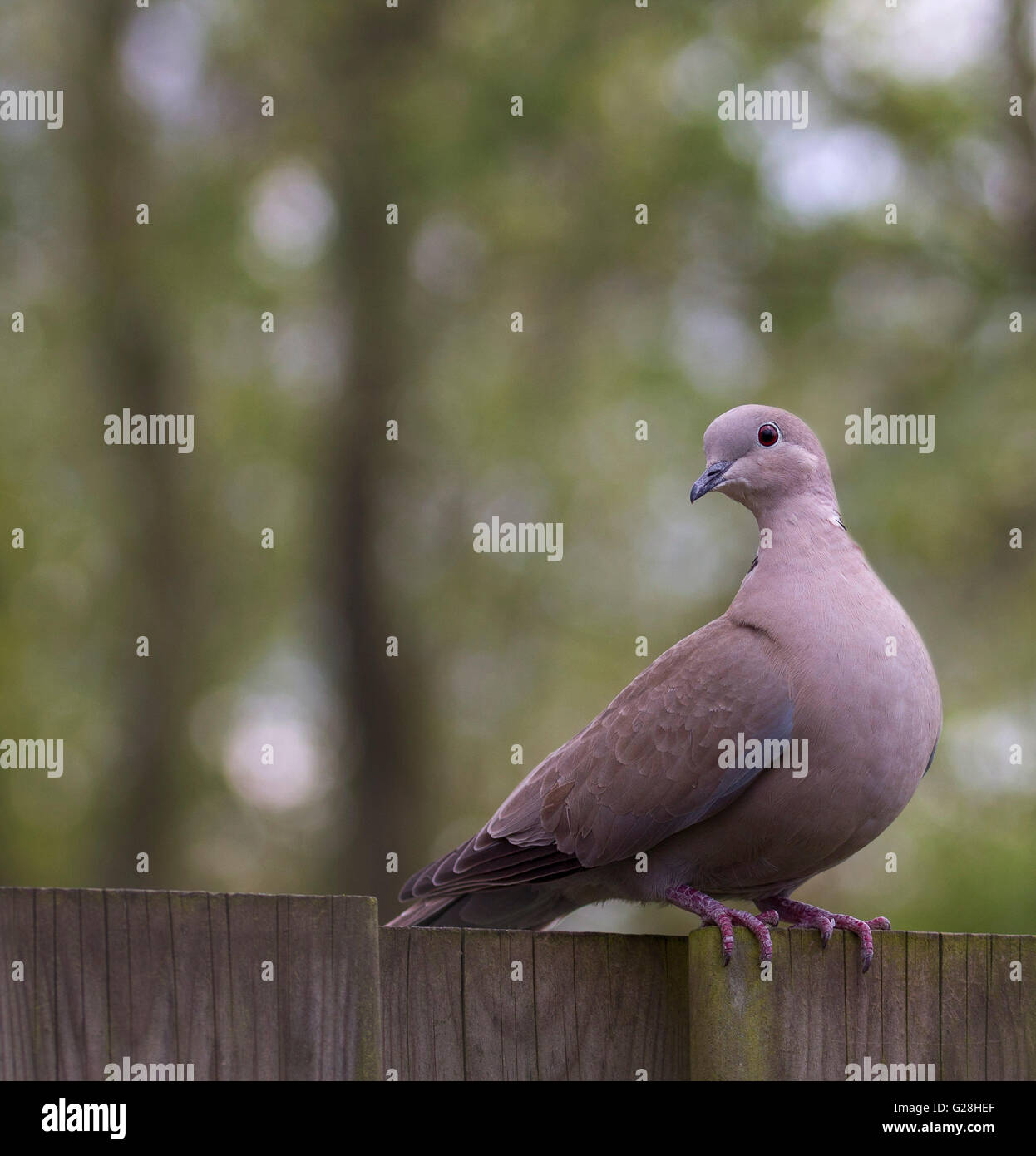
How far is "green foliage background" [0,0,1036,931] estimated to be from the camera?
10.3 m

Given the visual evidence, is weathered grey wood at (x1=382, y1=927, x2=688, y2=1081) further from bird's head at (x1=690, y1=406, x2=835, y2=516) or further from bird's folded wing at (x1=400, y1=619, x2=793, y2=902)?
bird's head at (x1=690, y1=406, x2=835, y2=516)

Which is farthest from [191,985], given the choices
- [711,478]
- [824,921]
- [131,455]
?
[131,455]

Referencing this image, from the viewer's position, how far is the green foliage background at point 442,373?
1030 cm

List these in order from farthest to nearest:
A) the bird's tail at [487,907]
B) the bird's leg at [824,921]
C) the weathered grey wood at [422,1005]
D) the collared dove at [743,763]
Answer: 1. the bird's tail at [487,907]
2. the collared dove at [743,763]
3. the bird's leg at [824,921]
4. the weathered grey wood at [422,1005]

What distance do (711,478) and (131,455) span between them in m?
9.09

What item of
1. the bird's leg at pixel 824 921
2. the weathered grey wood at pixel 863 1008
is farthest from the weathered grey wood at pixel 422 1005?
the bird's leg at pixel 824 921

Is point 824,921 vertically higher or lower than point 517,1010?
higher

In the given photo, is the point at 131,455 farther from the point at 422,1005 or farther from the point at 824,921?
the point at 422,1005

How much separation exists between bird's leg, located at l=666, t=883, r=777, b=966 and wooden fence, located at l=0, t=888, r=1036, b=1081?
0.09ft

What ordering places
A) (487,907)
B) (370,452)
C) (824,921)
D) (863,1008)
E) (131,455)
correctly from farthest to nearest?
1. (131,455)
2. (370,452)
3. (487,907)
4. (824,921)
5. (863,1008)

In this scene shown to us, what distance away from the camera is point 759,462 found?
13.7ft

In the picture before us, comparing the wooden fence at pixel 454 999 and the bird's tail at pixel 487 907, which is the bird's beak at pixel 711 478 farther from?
the wooden fence at pixel 454 999

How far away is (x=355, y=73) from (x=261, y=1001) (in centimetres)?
1025

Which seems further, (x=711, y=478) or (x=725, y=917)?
(x=711, y=478)
